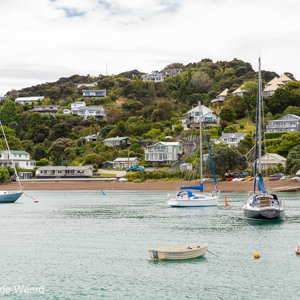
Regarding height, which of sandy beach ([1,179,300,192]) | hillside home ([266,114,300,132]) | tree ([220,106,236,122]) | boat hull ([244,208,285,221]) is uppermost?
tree ([220,106,236,122])

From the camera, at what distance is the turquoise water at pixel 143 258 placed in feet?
77.7

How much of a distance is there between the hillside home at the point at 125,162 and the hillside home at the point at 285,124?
110 feet

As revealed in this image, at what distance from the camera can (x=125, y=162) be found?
114 metres

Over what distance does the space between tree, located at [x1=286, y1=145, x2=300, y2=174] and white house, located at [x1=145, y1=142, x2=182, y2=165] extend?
32.0 m

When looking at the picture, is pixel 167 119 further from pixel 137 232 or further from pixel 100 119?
pixel 137 232

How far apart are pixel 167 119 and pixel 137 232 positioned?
109007 mm

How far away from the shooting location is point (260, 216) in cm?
4372

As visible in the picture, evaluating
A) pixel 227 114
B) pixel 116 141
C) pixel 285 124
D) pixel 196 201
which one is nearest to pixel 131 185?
pixel 196 201

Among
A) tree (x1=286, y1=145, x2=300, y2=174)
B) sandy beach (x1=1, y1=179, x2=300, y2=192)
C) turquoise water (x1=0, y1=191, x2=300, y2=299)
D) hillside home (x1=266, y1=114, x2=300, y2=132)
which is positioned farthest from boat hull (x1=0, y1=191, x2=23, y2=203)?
hillside home (x1=266, y1=114, x2=300, y2=132)

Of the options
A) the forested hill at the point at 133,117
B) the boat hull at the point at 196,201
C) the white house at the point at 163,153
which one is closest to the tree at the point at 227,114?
the forested hill at the point at 133,117

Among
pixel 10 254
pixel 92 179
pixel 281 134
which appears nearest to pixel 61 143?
pixel 92 179

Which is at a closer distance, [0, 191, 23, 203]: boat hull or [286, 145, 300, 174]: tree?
[0, 191, 23, 203]: boat hull

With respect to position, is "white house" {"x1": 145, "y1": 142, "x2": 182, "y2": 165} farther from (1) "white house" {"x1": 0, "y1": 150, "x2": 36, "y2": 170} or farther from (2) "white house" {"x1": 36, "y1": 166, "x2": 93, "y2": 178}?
(1) "white house" {"x1": 0, "y1": 150, "x2": 36, "y2": 170}

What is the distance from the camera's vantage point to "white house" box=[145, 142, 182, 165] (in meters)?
113
